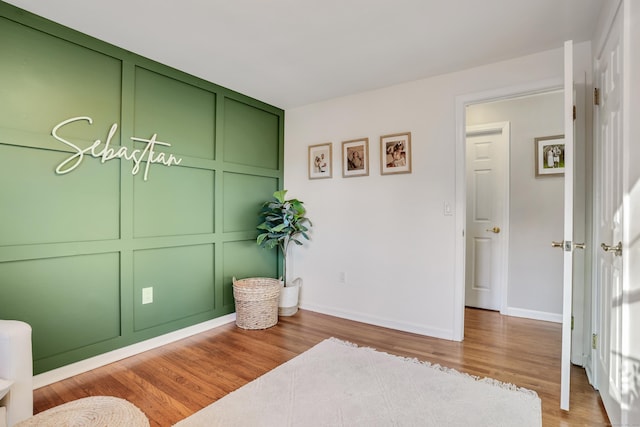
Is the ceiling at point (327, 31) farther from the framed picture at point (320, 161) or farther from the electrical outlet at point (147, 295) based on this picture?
the electrical outlet at point (147, 295)

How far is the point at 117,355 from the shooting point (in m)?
2.40

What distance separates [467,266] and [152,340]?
11.0 feet

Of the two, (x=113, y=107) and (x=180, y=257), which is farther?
(x=180, y=257)

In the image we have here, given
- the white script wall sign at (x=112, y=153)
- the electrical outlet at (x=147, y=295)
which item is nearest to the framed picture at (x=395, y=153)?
the white script wall sign at (x=112, y=153)

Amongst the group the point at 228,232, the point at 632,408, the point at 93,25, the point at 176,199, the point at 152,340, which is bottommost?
the point at 152,340

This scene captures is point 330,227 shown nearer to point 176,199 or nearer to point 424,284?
point 424,284

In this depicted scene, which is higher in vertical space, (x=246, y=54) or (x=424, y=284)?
(x=246, y=54)

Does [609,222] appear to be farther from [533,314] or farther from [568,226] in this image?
[533,314]

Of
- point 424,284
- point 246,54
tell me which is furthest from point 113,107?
point 424,284

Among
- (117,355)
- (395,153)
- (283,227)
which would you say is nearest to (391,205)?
(395,153)

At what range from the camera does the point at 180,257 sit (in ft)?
9.29

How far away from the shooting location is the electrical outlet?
257cm

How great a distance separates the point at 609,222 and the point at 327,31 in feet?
6.56

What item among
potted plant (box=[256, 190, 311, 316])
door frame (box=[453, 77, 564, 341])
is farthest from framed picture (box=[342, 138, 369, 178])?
door frame (box=[453, 77, 564, 341])
